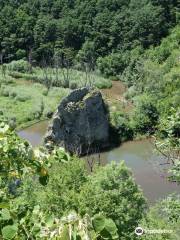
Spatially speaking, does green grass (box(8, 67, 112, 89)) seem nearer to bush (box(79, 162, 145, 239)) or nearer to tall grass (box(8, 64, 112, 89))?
tall grass (box(8, 64, 112, 89))

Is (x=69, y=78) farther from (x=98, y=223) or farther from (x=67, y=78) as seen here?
(x=98, y=223)

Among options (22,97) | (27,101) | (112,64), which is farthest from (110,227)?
(112,64)

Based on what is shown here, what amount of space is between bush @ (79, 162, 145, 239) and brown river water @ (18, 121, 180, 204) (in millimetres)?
5626

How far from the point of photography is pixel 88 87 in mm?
34000

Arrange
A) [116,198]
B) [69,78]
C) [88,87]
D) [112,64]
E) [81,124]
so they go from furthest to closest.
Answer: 1. [112,64]
2. [69,78]
3. [88,87]
4. [81,124]
5. [116,198]

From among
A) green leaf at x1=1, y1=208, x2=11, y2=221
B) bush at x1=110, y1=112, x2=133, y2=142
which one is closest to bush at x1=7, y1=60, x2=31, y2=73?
bush at x1=110, y1=112, x2=133, y2=142

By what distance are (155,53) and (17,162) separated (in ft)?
167

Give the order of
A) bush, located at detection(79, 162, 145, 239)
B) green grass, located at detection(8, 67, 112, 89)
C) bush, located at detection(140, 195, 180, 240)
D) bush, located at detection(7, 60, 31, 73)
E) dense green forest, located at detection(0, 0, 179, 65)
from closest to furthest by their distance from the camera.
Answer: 1. bush, located at detection(140, 195, 180, 240)
2. bush, located at detection(79, 162, 145, 239)
3. green grass, located at detection(8, 67, 112, 89)
4. bush, located at detection(7, 60, 31, 73)
5. dense green forest, located at detection(0, 0, 179, 65)

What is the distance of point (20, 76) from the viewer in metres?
55.7

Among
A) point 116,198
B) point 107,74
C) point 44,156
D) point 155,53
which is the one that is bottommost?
point 107,74

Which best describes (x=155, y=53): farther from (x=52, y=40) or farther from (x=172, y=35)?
(x=52, y=40)

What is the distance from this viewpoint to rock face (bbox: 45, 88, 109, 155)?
104ft

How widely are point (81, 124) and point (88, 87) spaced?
2623 mm

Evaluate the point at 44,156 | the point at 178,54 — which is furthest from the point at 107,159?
the point at 44,156
